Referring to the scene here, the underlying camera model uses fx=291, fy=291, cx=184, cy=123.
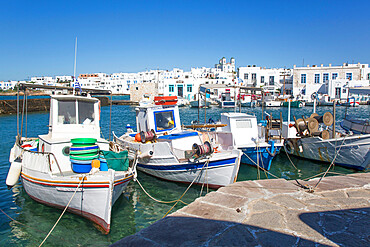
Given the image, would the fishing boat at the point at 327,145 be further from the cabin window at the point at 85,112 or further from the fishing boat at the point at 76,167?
the cabin window at the point at 85,112

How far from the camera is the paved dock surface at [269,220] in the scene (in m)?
3.48

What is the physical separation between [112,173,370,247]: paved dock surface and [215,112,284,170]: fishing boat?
29.8 feet

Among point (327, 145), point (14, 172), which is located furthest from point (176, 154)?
point (327, 145)

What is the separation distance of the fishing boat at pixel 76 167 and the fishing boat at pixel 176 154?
1.89 metres

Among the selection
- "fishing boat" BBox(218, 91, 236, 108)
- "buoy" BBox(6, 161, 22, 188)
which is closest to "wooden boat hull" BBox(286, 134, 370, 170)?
"buoy" BBox(6, 161, 22, 188)

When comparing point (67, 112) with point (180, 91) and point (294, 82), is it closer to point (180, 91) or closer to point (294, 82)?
point (180, 91)

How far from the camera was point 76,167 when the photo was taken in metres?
9.29

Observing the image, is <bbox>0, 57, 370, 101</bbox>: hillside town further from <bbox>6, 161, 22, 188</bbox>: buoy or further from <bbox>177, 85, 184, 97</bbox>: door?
<bbox>6, 161, 22, 188</bbox>: buoy

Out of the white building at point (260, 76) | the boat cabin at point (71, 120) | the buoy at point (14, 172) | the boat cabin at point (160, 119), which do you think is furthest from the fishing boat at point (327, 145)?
the white building at point (260, 76)

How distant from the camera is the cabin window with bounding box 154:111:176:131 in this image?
48.8 ft

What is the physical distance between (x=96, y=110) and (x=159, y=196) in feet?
14.0

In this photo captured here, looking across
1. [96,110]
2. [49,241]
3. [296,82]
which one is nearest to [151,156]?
[96,110]

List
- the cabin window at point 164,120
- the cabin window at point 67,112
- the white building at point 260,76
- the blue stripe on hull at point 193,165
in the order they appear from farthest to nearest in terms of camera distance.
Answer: the white building at point 260,76, the cabin window at point 164,120, the blue stripe on hull at point 193,165, the cabin window at point 67,112

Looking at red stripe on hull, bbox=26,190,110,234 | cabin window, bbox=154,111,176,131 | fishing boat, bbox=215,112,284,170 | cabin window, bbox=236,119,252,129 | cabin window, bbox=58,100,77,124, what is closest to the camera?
red stripe on hull, bbox=26,190,110,234
